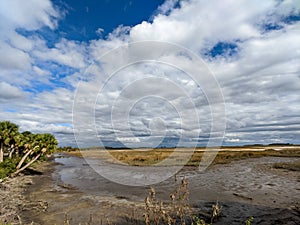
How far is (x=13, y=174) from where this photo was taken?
86.4 ft

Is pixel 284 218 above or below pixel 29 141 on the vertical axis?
below

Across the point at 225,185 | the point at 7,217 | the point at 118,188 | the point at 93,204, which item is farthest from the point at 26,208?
the point at 225,185

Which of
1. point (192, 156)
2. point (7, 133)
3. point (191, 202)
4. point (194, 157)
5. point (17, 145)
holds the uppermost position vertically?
point (7, 133)

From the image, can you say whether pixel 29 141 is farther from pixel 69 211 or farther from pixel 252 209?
pixel 252 209

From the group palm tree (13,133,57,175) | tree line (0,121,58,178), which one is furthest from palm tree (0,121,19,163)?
palm tree (13,133,57,175)

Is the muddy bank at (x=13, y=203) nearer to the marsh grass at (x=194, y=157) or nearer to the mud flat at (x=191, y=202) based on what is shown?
the mud flat at (x=191, y=202)

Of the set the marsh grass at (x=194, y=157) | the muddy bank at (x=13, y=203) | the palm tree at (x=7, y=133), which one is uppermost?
the palm tree at (x=7, y=133)

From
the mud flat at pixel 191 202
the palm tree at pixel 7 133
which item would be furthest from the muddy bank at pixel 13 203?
the palm tree at pixel 7 133

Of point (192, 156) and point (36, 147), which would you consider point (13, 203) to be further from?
point (192, 156)

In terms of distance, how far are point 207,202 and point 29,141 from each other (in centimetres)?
2297

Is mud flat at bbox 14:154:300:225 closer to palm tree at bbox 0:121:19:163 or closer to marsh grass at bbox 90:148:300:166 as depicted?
palm tree at bbox 0:121:19:163

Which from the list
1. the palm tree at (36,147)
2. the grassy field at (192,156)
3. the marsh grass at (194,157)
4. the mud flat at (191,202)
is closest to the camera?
the mud flat at (191,202)

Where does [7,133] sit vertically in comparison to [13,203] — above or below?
above

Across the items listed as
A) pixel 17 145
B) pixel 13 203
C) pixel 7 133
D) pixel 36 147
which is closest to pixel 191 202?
pixel 13 203
